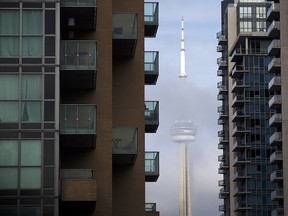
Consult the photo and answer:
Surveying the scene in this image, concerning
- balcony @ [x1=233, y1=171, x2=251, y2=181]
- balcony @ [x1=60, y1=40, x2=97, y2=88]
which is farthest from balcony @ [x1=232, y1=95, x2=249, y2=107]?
balcony @ [x1=60, y1=40, x2=97, y2=88]

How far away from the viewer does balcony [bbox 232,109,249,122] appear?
510 feet

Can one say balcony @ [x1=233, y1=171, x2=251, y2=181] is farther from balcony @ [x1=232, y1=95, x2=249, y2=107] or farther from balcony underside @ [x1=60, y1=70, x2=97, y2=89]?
balcony underside @ [x1=60, y1=70, x2=97, y2=89]

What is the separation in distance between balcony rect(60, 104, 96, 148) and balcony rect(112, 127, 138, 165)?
2859 millimetres

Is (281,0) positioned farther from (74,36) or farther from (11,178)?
(11,178)

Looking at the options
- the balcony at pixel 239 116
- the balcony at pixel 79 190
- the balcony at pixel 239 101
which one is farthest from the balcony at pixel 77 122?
the balcony at pixel 239 101

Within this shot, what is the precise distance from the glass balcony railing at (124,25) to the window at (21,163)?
8.76m

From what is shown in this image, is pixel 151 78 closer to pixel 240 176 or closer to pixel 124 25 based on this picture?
pixel 124 25

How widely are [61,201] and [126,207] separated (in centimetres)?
685

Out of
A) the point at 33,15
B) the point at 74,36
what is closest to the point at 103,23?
the point at 74,36

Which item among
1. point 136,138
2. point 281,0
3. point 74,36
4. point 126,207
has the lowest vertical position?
point 126,207

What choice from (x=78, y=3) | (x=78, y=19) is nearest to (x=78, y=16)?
(x=78, y=19)

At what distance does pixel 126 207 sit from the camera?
171ft

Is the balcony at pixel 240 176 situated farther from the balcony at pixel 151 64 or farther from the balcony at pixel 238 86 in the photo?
the balcony at pixel 151 64

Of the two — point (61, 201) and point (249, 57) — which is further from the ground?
point (249, 57)
